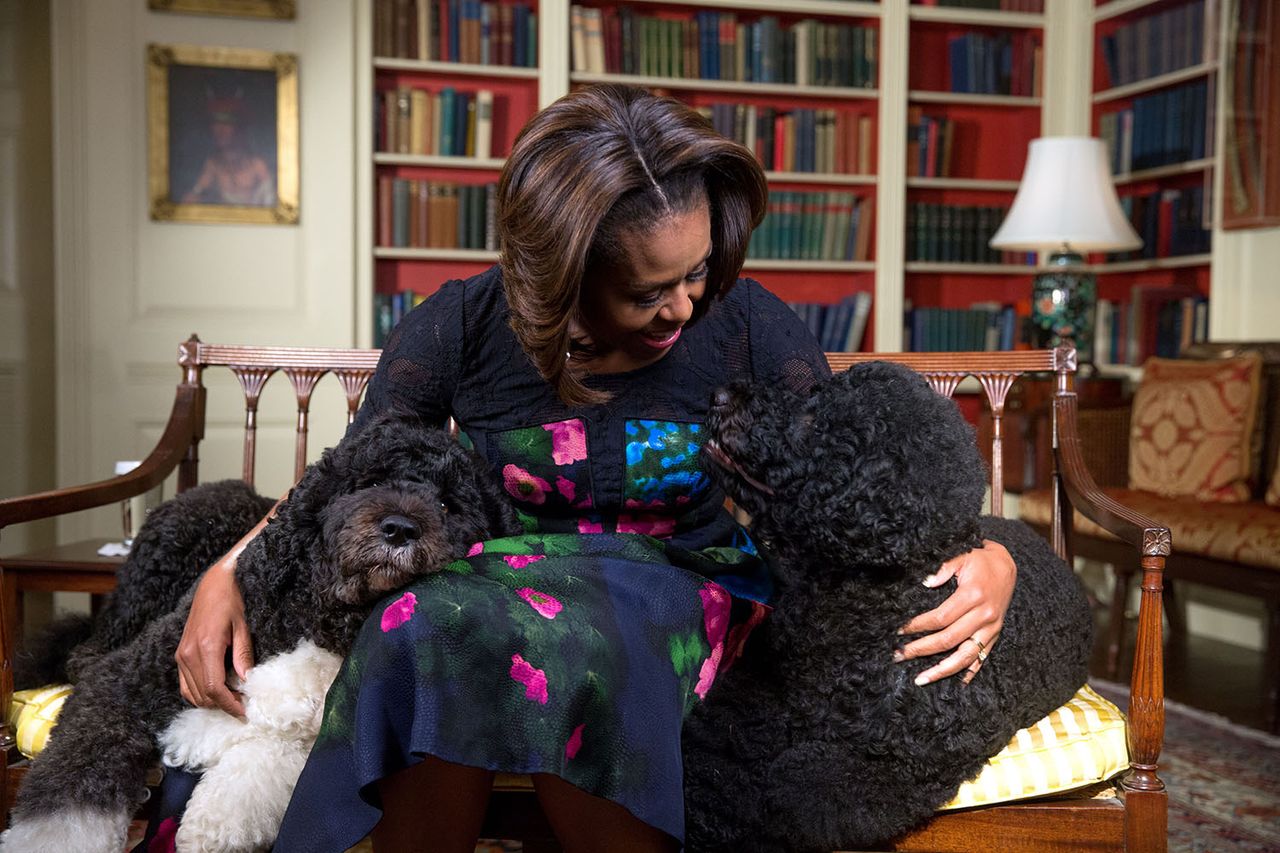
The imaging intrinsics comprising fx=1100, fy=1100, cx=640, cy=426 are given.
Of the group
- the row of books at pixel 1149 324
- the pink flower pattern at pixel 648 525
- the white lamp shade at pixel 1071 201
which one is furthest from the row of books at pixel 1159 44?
the pink flower pattern at pixel 648 525

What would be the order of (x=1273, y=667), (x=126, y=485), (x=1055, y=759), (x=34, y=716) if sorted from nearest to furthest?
(x=1055, y=759), (x=34, y=716), (x=126, y=485), (x=1273, y=667)

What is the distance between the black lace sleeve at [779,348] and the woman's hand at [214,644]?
730 millimetres

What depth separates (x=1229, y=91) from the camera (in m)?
3.83

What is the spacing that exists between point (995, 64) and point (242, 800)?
15.0 ft

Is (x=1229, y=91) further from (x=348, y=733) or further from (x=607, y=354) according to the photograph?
(x=348, y=733)

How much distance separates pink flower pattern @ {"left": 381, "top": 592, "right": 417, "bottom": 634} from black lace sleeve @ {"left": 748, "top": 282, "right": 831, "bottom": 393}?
0.60 m

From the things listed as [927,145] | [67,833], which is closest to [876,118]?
[927,145]

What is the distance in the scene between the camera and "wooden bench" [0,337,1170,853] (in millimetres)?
1352

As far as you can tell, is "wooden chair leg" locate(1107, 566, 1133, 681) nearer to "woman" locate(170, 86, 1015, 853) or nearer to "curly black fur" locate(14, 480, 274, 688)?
"woman" locate(170, 86, 1015, 853)

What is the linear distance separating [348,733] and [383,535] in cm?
20

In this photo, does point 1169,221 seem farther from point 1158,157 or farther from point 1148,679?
point 1148,679

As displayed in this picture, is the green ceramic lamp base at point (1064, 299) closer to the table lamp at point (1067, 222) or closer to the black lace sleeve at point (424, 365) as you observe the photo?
the table lamp at point (1067, 222)

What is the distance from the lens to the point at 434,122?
14.3 ft

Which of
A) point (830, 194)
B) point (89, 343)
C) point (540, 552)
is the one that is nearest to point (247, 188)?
point (89, 343)
